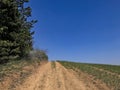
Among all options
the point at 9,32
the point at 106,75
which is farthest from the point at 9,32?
the point at 106,75

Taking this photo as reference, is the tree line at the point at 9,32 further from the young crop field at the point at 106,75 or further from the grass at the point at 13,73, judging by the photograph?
the young crop field at the point at 106,75

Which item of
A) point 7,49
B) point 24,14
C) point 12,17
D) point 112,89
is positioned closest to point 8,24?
point 12,17

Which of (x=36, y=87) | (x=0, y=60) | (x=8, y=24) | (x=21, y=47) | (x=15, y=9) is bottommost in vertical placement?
(x=36, y=87)

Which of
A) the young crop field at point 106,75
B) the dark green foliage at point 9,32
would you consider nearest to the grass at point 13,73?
the dark green foliage at point 9,32

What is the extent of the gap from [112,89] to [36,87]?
179 inches

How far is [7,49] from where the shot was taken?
826 inches

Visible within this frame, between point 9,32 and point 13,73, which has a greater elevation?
point 9,32

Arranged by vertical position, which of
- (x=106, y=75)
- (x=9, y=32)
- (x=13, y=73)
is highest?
(x=9, y=32)

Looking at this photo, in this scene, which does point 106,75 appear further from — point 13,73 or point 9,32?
point 9,32

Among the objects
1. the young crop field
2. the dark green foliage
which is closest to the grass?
the dark green foliage

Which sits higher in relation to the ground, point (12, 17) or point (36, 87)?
point (12, 17)

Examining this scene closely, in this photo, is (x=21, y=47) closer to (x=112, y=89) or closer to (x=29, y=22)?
(x=29, y=22)

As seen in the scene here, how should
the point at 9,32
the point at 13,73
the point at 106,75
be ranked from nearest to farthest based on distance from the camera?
the point at 13,73 < the point at 106,75 < the point at 9,32

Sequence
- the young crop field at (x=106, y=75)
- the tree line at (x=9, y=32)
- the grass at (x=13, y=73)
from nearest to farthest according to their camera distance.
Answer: the young crop field at (x=106, y=75) < the grass at (x=13, y=73) < the tree line at (x=9, y=32)
